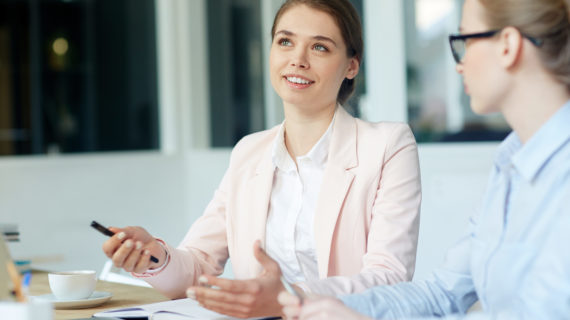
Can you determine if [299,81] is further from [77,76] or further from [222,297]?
[77,76]

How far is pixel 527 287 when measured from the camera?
1.13 metres

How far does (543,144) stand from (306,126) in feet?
3.14

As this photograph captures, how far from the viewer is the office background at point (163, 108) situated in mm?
3867

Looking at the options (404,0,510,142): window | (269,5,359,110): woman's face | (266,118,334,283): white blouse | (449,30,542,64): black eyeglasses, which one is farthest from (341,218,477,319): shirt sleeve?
(404,0,510,142): window

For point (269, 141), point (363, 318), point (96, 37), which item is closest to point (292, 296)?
point (363, 318)

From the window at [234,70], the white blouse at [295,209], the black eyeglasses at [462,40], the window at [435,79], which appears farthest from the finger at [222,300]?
the window at [234,70]

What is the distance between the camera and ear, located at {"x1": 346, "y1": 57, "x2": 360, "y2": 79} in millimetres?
2121

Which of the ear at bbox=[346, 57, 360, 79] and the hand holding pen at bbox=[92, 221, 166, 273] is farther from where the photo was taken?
the ear at bbox=[346, 57, 360, 79]

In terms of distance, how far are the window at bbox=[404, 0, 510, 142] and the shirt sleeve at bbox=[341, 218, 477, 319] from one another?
95.2 inches

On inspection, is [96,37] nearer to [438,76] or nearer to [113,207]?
[113,207]

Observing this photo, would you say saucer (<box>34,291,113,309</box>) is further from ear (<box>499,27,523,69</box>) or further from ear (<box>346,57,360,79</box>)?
ear (<box>499,27,523,69</box>)

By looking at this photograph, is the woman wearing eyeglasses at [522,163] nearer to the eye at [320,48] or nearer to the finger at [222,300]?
the finger at [222,300]

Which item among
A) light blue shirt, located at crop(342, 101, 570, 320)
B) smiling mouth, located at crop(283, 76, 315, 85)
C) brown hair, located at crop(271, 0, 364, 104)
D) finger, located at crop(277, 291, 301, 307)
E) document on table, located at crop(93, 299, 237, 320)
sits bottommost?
document on table, located at crop(93, 299, 237, 320)

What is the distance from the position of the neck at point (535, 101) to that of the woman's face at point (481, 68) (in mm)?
27
